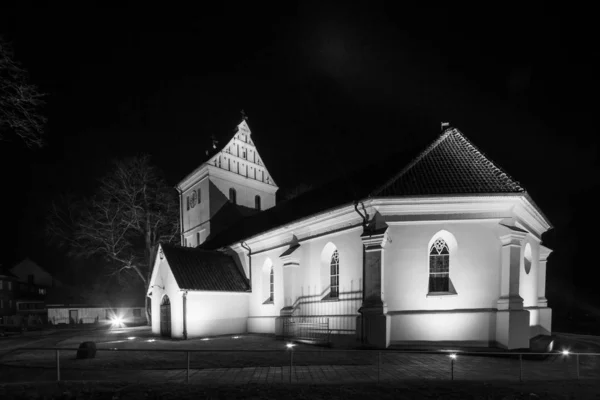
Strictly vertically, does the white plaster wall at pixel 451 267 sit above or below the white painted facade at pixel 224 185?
below

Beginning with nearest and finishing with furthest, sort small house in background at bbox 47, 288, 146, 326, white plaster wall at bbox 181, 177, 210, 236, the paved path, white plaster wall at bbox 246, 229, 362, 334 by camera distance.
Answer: the paved path
white plaster wall at bbox 246, 229, 362, 334
white plaster wall at bbox 181, 177, 210, 236
small house in background at bbox 47, 288, 146, 326

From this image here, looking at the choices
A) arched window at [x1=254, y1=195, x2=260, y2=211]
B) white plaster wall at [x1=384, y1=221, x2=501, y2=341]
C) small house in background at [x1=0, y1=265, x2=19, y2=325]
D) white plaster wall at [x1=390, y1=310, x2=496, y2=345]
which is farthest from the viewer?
small house in background at [x1=0, y1=265, x2=19, y2=325]

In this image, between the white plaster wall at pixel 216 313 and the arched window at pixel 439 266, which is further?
the white plaster wall at pixel 216 313

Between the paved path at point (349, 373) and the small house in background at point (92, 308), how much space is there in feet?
112

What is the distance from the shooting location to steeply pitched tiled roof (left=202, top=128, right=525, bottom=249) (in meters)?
14.4

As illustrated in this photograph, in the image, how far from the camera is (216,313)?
21.0 meters

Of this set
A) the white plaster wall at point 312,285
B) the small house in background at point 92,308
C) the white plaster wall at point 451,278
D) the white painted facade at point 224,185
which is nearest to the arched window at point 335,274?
the white plaster wall at point 312,285

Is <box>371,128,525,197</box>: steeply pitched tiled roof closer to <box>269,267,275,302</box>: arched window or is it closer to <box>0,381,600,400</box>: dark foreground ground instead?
<box>0,381,600,400</box>: dark foreground ground

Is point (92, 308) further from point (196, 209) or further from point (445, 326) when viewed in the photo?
point (445, 326)

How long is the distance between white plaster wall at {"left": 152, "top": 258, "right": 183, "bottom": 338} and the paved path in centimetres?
858

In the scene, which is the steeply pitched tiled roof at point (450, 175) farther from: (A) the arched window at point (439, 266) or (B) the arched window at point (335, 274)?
(B) the arched window at point (335, 274)

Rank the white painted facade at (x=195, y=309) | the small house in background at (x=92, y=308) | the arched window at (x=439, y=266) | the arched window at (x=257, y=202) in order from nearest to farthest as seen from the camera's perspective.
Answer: the arched window at (x=439, y=266) → the white painted facade at (x=195, y=309) → the arched window at (x=257, y=202) → the small house in background at (x=92, y=308)

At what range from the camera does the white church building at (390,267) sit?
14.0 m

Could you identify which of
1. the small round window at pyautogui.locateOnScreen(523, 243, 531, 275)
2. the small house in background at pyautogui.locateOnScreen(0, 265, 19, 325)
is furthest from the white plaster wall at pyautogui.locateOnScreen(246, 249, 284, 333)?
the small house in background at pyautogui.locateOnScreen(0, 265, 19, 325)
